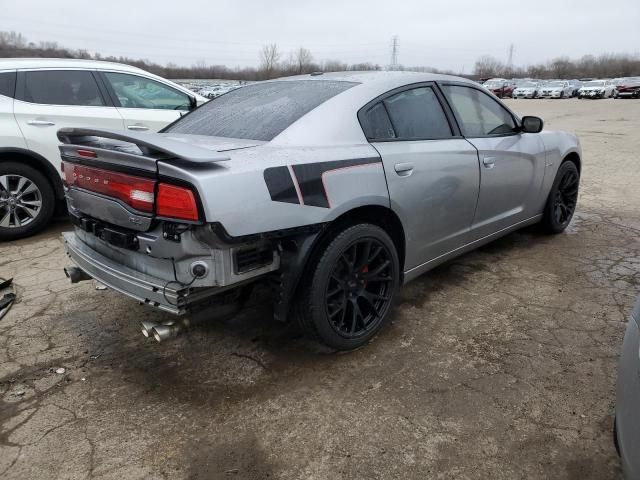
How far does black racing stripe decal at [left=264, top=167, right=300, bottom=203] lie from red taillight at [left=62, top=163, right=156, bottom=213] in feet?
1.69

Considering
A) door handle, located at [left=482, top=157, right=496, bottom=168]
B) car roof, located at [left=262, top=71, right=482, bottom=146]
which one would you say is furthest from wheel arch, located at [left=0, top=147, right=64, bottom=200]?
door handle, located at [left=482, top=157, right=496, bottom=168]

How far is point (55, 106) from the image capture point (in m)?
5.05

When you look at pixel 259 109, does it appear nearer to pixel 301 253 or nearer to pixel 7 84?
pixel 301 253

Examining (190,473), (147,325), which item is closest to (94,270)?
(147,325)

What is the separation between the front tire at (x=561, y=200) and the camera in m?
4.61

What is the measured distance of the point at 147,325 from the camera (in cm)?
241

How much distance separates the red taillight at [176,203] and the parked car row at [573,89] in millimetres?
36637

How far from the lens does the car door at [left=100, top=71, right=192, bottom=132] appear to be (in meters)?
5.46

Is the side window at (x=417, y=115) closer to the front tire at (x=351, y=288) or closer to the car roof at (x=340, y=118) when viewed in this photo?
the car roof at (x=340, y=118)

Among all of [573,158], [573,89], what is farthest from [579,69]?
[573,158]

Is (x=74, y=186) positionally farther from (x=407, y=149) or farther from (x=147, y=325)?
(x=407, y=149)

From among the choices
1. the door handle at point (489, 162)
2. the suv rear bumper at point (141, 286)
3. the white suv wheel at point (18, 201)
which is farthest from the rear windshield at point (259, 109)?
the white suv wheel at point (18, 201)

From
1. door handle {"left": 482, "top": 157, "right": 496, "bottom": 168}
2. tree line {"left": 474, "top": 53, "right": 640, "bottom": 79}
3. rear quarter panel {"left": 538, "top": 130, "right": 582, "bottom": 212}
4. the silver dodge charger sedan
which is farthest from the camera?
tree line {"left": 474, "top": 53, "right": 640, "bottom": 79}

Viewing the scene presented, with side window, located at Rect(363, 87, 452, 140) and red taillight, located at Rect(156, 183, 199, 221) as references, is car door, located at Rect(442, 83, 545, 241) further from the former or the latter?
red taillight, located at Rect(156, 183, 199, 221)
